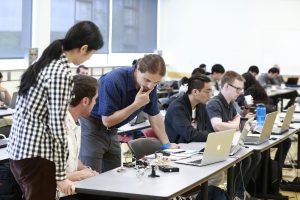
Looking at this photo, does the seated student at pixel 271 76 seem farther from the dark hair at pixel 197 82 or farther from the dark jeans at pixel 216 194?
the dark jeans at pixel 216 194

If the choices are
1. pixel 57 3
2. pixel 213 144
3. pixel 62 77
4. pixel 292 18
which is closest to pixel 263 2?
pixel 292 18

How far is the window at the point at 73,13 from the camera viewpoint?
10.7 m

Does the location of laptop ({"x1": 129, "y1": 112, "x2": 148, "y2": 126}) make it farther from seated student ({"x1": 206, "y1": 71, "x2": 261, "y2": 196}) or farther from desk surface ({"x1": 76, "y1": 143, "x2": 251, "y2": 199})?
desk surface ({"x1": 76, "y1": 143, "x2": 251, "y2": 199})

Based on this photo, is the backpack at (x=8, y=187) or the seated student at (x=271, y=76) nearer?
the backpack at (x=8, y=187)

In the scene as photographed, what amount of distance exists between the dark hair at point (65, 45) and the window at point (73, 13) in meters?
7.04

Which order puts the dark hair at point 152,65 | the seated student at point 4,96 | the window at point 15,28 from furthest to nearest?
the window at point 15,28, the seated student at point 4,96, the dark hair at point 152,65

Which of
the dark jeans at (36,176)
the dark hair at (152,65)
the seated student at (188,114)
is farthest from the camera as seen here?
the seated student at (188,114)

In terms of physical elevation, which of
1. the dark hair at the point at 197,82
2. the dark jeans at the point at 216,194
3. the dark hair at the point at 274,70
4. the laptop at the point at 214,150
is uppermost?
the dark hair at the point at 197,82

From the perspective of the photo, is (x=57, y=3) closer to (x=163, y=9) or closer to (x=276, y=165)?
(x=163, y=9)

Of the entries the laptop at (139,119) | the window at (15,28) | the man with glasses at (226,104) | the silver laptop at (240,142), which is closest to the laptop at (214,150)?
the silver laptop at (240,142)

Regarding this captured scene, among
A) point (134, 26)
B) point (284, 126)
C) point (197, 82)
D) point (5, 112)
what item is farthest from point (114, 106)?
point (134, 26)

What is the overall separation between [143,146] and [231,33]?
1029cm

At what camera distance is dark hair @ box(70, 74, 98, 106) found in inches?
132

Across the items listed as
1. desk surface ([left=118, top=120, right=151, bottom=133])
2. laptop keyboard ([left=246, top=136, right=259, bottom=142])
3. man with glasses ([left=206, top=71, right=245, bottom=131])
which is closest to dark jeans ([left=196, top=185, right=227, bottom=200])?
laptop keyboard ([left=246, top=136, right=259, bottom=142])
